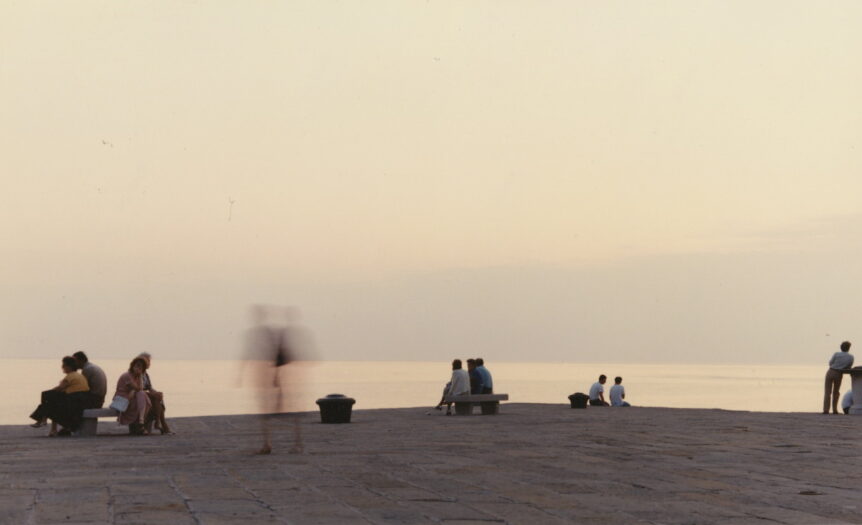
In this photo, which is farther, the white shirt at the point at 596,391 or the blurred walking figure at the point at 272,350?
the white shirt at the point at 596,391

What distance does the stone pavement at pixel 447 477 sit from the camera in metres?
7.79

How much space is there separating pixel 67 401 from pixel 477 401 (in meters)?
8.59

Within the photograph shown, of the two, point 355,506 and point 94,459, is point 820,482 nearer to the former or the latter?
point 355,506

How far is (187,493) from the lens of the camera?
344 inches

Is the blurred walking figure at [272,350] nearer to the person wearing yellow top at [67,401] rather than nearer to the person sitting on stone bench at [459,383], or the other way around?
the person wearing yellow top at [67,401]

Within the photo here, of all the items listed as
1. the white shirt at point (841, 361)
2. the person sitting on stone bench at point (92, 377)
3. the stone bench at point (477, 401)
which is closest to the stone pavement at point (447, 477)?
the person sitting on stone bench at point (92, 377)

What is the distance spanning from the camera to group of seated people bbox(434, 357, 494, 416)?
74.3ft

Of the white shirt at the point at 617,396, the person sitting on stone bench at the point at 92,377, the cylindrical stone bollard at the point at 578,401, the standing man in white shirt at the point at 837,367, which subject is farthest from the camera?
the white shirt at the point at 617,396

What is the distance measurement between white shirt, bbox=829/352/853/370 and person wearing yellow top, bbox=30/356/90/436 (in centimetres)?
1472

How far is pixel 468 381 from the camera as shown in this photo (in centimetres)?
2275

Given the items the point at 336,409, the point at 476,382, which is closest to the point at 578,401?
the point at 476,382

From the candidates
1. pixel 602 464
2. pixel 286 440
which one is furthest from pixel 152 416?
pixel 602 464

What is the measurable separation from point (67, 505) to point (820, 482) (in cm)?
633

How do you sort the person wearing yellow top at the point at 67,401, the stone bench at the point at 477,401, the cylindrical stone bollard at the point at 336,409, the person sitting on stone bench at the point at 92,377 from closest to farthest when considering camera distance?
the person wearing yellow top at the point at 67,401 < the person sitting on stone bench at the point at 92,377 < the cylindrical stone bollard at the point at 336,409 < the stone bench at the point at 477,401
